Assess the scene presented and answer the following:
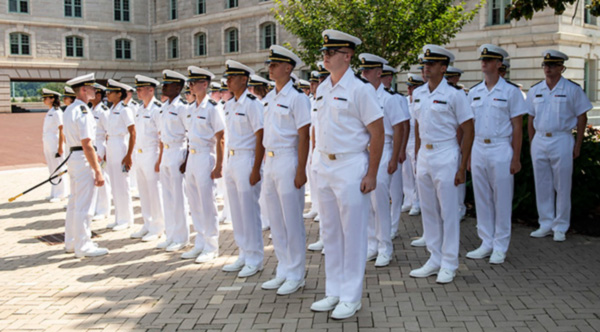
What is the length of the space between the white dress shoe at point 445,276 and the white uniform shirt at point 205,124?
315 cm

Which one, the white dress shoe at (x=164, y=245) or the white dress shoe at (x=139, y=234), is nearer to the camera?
the white dress shoe at (x=164, y=245)

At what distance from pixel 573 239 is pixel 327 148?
15.6 feet

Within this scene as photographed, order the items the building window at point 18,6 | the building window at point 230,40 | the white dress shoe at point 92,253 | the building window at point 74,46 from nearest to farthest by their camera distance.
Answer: the white dress shoe at point 92,253
the building window at point 230,40
the building window at point 18,6
the building window at point 74,46

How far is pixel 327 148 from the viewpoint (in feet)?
17.0

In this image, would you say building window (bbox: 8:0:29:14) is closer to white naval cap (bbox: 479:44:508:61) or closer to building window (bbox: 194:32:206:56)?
building window (bbox: 194:32:206:56)

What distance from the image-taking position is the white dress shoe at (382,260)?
6.87 metres

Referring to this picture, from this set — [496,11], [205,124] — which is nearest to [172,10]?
[496,11]

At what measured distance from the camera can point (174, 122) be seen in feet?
25.6

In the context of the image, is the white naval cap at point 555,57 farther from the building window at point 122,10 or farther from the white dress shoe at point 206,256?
the building window at point 122,10

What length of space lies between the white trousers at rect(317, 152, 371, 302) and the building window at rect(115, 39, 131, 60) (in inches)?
1853

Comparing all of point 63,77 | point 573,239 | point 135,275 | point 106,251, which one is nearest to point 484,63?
point 573,239

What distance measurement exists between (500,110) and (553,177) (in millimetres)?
2024

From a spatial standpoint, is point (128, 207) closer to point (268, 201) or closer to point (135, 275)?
point (135, 275)

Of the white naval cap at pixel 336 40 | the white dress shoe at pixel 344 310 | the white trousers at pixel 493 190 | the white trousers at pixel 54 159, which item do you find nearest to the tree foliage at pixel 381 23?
the white trousers at pixel 54 159
